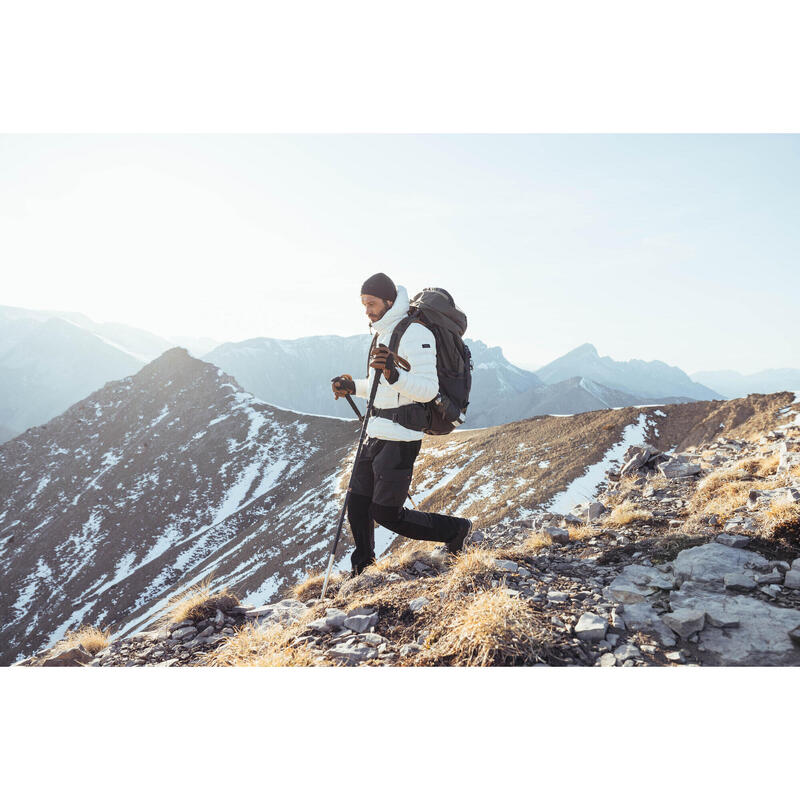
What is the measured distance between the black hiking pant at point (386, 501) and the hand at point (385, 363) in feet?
2.58

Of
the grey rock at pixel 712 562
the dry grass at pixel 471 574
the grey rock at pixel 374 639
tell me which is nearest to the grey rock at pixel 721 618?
the grey rock at pixel 712 562

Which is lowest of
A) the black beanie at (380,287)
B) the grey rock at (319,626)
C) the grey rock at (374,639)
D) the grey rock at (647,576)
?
the grey rock at (319,626)

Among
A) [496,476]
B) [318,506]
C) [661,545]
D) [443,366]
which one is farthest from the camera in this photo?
[318,506]

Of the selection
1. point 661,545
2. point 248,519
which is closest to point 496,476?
point 661,545

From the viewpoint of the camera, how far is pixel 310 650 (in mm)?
3361

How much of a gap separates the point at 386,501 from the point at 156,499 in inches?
2251

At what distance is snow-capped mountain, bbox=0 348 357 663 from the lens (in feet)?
116

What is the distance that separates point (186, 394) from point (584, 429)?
6820 cm

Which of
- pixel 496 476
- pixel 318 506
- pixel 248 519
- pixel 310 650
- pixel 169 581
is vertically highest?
pixel 310 650

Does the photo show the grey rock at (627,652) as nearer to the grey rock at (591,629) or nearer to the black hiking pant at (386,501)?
the grey rock at (591,629)

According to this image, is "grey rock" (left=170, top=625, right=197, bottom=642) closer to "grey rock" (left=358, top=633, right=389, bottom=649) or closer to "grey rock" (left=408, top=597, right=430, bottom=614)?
"grey rock" (left=358, top=633, right=389, bottom=649)

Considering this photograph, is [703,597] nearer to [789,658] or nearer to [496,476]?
[789,658]

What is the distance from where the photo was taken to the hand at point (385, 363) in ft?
Result: 13.4

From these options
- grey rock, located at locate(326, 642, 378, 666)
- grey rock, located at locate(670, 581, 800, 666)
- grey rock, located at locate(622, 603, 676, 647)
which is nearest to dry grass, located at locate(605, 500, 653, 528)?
grey rock, located at locate(670, 581, 800, 666)
